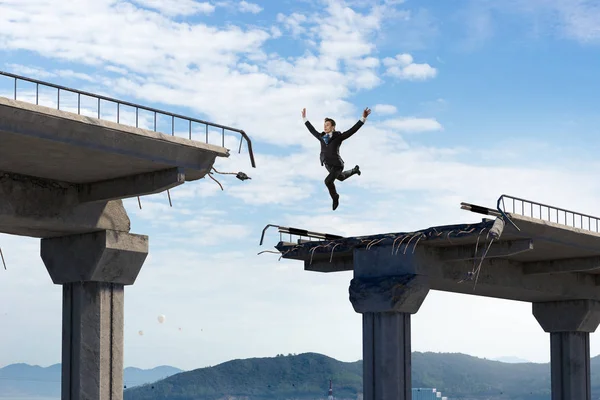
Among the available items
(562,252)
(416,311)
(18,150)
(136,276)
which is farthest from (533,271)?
(18,150)

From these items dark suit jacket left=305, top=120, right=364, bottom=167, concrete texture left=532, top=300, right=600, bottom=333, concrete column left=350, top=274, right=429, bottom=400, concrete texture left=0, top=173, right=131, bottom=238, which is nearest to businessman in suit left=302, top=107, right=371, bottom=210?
dark suit jacket left=305, top=120, right=364, bottom=167

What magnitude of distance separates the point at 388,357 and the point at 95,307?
814 cm

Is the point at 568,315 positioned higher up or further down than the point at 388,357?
higher up

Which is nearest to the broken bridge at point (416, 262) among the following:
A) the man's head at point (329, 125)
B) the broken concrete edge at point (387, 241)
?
the broken concrete edge at point (387, 241)

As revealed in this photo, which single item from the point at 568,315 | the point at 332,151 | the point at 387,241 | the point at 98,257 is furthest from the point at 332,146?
the point at 568,315

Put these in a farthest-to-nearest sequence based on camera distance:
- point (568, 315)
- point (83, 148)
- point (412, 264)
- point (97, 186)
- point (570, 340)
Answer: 1. point (570, 340)
2. point (568, 315)
3. point (412, 264)
4. point (97, 186)
5. point (83, 148)

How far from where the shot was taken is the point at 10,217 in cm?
Answer: 2389

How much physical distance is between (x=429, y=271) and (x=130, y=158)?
10008 millimetres

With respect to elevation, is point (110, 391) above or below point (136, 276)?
below

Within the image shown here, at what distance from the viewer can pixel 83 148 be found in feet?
68.0

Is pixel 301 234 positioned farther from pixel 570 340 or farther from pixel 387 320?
pixel 570 340

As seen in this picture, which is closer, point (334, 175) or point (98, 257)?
point (98, 257)

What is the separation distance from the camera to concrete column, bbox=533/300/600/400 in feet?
122

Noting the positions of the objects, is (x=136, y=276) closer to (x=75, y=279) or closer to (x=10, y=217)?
(x=75, y=279)
